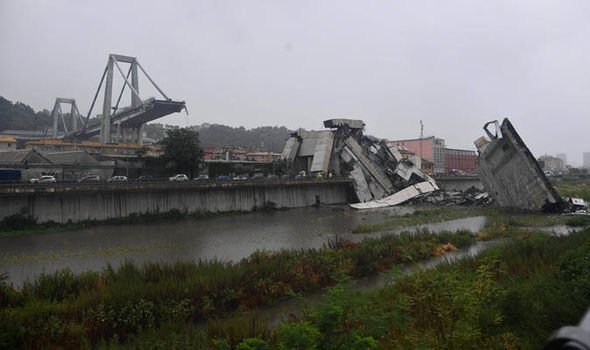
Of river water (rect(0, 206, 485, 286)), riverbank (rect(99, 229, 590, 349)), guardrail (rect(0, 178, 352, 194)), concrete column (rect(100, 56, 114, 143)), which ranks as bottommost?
river water (rect(0, 206, 485, 286))

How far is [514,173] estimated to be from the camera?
40.2m

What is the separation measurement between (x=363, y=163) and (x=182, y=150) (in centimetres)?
2586

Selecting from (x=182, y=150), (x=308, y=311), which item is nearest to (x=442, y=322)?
(x=308, y=311)

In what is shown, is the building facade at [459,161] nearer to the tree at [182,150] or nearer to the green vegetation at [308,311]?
the tree at [182,150]

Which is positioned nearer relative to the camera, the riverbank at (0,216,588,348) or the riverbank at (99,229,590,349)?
the riverbank at (99,229,590,349)

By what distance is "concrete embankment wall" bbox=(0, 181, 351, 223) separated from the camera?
32.5 metres

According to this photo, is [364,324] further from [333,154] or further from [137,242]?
[333,154]

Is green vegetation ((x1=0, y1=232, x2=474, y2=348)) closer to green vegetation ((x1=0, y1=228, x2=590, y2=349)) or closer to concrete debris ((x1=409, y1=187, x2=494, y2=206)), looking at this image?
green vegetation ((x1=0, y1=228, x2=590, y2=349))

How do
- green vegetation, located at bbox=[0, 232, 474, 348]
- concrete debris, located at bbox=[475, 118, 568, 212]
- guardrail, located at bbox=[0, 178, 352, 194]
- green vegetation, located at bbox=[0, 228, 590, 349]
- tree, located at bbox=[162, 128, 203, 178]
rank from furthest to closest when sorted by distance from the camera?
1. tree, located at bbox=[162, 128, 203, 178]
2. concrete debris, located at bbox=[475, 118, 568, 212]
3. guardrail, located at bbox=[0, 178, 352, 194]
4. green vegetation, located at bbox=[0, 232, 474, 348]
5. green vegetation, located at bbox=[0, 228, 590, 349]

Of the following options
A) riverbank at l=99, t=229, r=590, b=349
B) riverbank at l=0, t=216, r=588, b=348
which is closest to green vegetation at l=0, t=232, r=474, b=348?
riverbank at l=0, t=216, r=588, b=348

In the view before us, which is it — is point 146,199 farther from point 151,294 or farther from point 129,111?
point 129,111

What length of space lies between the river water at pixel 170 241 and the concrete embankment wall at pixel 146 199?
2576 millimetres

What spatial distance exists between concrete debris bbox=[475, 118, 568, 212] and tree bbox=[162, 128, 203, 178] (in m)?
35.0

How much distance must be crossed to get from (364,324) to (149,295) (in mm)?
6915
